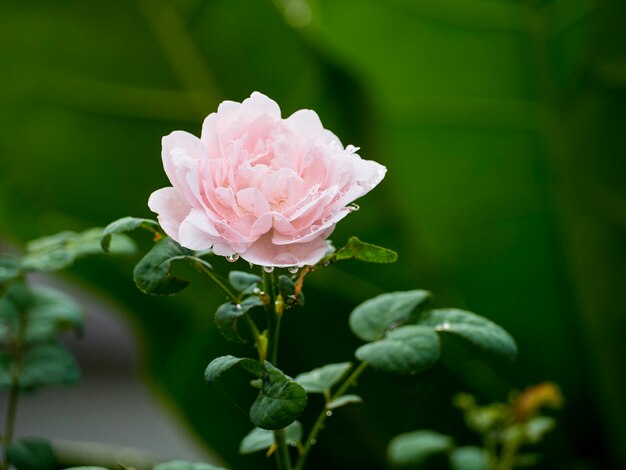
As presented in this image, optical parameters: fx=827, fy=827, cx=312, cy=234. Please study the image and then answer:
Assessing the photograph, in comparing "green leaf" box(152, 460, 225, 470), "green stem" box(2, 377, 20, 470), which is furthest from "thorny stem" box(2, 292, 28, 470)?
"green leaf" box(152, 460, 225, 470)

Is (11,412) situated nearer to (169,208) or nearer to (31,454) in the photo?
(31,454)

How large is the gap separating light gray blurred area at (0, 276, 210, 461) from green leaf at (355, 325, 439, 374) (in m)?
1.38

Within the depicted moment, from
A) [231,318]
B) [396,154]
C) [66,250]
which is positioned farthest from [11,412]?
[396,154]

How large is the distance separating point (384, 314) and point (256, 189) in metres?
0.13

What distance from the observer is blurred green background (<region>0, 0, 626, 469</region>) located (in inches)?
35.4

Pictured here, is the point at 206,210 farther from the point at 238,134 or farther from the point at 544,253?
the point at 544,253

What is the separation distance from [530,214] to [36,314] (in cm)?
62

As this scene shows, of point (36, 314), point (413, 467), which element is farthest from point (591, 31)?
point (36, 314)

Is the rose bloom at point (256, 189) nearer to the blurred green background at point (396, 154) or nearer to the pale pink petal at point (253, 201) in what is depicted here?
the pale pink petal at point (253, 201)

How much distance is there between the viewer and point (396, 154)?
0.99 meters

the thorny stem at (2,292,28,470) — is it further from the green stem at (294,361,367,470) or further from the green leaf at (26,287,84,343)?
the green stem at (294,361,367,470)

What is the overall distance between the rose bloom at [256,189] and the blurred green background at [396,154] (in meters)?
0.55

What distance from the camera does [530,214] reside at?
3.17ft

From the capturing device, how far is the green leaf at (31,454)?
0.46 m
